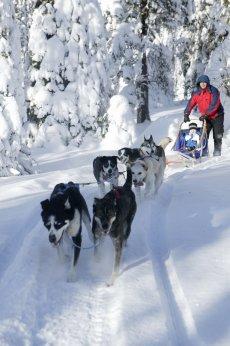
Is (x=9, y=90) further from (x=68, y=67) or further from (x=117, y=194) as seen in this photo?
(x=117, y=194)

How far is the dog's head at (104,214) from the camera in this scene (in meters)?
5.00

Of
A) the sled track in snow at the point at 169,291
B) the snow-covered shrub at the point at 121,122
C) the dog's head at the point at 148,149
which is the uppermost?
the dog's head at the point at 148,149

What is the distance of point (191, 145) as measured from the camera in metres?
A: 12.5

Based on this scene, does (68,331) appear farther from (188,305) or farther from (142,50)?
(142,50)

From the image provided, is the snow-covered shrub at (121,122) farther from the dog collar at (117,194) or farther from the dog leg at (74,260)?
the dog leg at (74,260)

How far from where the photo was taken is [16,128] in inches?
541

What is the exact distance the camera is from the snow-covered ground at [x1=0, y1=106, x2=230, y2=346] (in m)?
3.81

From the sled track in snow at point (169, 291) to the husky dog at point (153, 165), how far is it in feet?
4.44

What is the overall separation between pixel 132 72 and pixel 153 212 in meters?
13.9

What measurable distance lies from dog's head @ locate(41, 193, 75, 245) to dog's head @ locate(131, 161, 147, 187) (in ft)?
10.5

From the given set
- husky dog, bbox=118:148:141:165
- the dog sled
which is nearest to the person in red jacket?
the dog sled

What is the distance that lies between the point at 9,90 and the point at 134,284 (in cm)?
1007

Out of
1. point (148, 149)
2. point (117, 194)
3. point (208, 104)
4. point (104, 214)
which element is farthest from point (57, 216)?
point (208, 104)

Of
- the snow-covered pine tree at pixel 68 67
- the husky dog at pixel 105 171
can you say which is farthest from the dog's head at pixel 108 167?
the snow-covered pine tree at pixel 68 67
